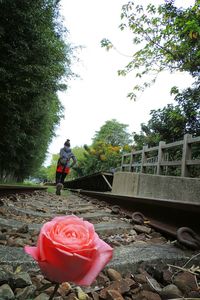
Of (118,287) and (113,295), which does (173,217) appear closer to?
(118,287)

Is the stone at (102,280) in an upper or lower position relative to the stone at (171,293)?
lower

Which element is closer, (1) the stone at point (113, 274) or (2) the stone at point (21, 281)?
(2) the stone at point (21, 281)

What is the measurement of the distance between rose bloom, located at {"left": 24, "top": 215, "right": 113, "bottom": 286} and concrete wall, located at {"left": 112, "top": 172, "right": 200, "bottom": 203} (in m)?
4.23

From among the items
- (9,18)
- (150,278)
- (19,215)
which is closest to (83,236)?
(150,278)

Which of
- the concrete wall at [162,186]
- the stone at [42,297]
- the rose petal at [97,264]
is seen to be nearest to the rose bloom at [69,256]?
the rose petal at [97,264]

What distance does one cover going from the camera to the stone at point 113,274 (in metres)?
1.47

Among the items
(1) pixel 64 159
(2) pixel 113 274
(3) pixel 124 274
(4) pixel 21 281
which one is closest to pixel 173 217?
(3) pixel 124 274

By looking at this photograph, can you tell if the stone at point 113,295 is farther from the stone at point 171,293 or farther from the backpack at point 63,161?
the backpack at point 63,161

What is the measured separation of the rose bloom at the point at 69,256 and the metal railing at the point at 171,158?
21.4 ft

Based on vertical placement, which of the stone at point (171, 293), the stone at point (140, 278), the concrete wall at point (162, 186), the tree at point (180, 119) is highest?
the tree at point (180, 119)

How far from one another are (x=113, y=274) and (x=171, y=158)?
31.8ft

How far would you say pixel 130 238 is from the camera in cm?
256

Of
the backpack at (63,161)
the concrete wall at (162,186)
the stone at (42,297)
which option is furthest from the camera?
the backpack at (63,161)

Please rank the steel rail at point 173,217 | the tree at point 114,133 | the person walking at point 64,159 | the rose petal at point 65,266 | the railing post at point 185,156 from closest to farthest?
1. the rose petal at point 65,266
2. the steel rail at point 173,217
3. the railing post at point 185,156
4. the person walking at point 64,159
5. the tree at point 114,133
